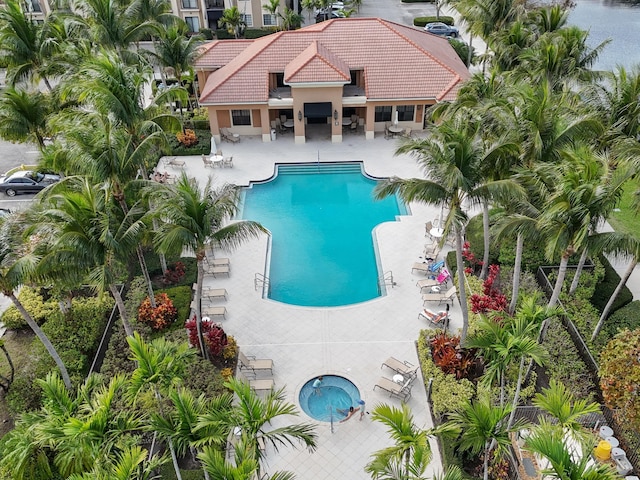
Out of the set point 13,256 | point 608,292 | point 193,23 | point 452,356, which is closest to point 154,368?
point 13,256

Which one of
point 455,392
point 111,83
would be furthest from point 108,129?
point 455,392

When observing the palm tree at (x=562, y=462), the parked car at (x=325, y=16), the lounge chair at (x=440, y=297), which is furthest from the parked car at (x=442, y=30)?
the palm tree at (x=562, y=462)

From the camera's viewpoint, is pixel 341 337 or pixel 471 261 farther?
pixel 471 261

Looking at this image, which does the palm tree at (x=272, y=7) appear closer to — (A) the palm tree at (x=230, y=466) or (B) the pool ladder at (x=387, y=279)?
(B) the pool ladder at (x=387, y=279)

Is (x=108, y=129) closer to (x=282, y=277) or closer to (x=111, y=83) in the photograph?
(x=111, y=83)

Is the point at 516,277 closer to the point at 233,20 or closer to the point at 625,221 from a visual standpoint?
the point at 625,221

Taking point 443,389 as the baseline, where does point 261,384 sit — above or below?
below
